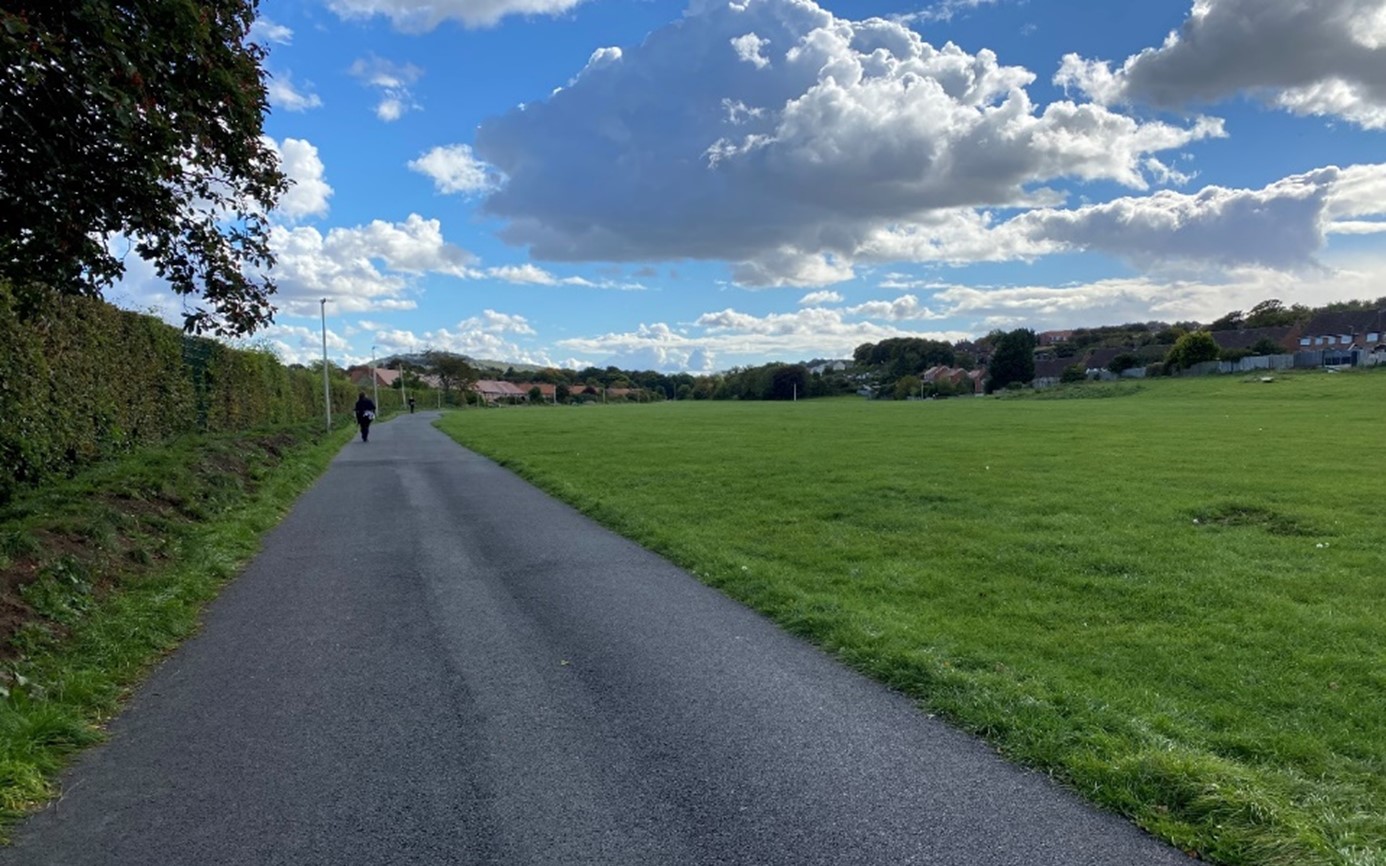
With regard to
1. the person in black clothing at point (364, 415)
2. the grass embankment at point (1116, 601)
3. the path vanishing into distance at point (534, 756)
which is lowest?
the grass embankment at point (1116, 601)

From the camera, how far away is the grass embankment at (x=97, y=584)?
4.04 m

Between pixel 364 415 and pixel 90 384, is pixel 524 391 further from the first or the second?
pixel 90 384

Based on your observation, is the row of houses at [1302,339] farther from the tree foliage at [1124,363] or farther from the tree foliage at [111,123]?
the tree foliage at [111,123]

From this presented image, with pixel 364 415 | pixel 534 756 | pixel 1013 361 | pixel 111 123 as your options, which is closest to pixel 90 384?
pixel 111 123

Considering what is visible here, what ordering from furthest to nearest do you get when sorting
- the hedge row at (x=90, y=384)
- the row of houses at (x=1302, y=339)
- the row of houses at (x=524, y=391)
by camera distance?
the row of houses at (x=524, y=391) → the row of houses at (x=1302, y=339) → the hedge row at (x=90, y=384)

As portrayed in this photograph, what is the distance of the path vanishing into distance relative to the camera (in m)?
3.09

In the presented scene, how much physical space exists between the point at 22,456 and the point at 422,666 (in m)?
Answer: 7.20

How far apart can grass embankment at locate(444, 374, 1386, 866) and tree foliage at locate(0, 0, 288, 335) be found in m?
5.42

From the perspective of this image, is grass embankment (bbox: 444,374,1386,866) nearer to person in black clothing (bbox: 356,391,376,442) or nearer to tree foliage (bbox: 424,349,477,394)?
person in black clothing (bbox: 356,391,376,442)

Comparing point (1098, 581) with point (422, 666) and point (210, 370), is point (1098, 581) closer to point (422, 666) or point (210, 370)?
point (422, 666)

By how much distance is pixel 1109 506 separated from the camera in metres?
11.3

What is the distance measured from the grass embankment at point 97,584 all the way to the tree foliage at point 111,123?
232 cm

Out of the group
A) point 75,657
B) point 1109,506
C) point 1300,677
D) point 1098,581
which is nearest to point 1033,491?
point 1109,506

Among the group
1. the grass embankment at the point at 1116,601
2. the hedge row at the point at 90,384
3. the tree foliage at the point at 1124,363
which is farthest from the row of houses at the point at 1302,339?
the hedge row at the point at 90,384
